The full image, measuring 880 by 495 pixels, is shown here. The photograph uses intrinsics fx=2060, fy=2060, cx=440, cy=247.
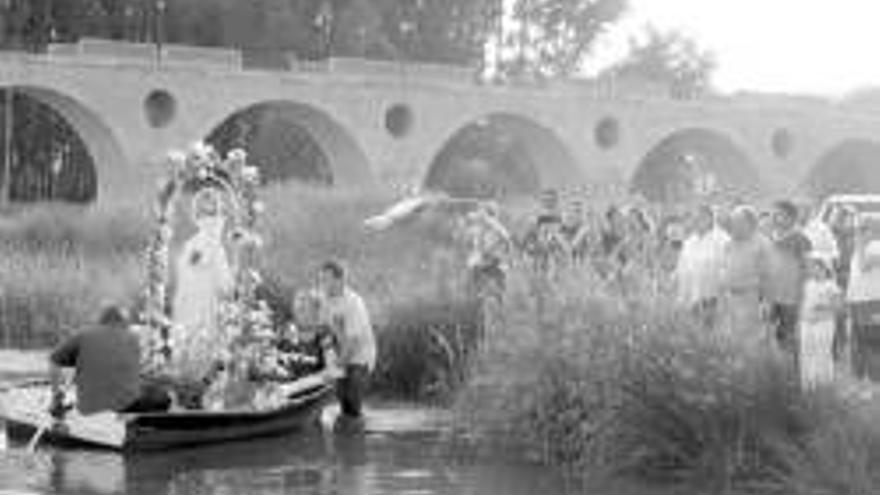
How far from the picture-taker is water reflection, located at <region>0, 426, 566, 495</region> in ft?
41.6

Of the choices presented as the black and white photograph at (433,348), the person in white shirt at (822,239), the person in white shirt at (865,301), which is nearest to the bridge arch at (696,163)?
the black and white photograph at (433,348)

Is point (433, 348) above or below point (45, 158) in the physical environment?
below

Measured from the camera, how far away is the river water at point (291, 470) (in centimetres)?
1267

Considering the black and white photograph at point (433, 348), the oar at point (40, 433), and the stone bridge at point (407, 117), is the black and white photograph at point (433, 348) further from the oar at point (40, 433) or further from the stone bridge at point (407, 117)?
the stone bridge at point (407, 117)

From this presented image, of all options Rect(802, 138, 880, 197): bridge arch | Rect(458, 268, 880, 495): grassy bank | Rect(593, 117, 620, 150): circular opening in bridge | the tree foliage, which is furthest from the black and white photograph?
Rect(802, 138, 880, 197): bridge arch

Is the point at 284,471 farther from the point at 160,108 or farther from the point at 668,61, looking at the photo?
the point at 668,61

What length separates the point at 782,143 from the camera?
59406 mm

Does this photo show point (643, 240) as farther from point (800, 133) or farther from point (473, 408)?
point (800, 133)

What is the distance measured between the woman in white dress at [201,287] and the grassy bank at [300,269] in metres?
1.69

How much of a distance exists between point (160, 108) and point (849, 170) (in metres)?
25.7

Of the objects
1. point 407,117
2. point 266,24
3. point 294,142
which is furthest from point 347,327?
point 294,142

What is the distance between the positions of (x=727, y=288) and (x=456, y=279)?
169 inches

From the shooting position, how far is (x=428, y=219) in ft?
96.2

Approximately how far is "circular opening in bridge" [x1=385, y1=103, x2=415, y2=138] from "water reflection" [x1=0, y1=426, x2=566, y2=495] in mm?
35867
